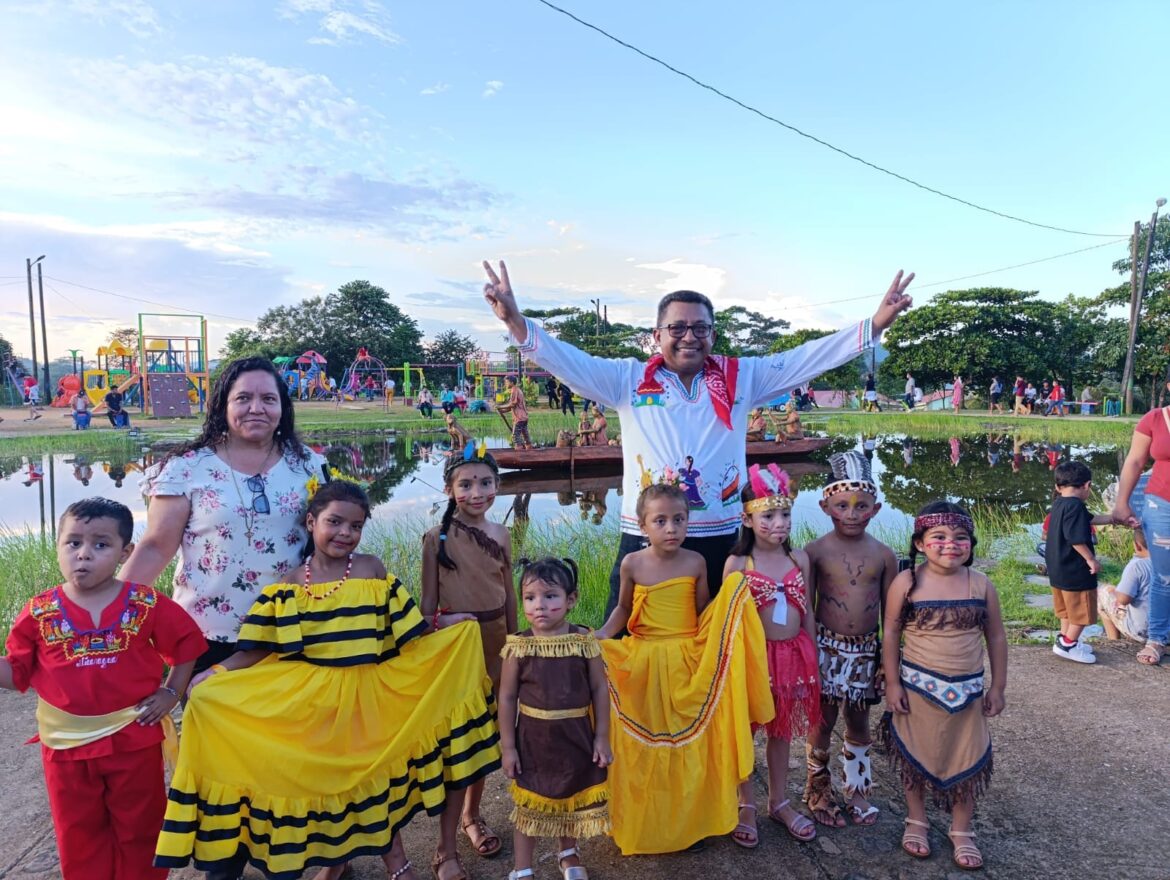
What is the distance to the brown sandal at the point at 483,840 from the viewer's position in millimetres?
2443

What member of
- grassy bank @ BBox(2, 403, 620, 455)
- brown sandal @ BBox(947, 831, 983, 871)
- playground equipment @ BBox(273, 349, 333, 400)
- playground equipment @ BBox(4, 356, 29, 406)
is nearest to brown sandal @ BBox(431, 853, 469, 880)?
brown sandal @ BBox(947, 831, 983, 871)

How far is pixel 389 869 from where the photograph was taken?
226cm

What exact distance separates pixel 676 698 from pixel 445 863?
901 millimetres

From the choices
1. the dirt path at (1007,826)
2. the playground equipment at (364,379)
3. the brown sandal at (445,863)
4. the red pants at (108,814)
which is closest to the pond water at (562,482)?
the dirt path at (1007,826)

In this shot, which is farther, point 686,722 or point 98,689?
point 686,722

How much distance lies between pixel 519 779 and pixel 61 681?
4.33 ft

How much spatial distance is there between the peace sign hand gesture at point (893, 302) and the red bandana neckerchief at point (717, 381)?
2.09ft

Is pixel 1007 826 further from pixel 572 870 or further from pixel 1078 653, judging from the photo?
pixel 1078 653

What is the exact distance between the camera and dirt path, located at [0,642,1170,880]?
2318mm

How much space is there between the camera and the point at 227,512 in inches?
89.8

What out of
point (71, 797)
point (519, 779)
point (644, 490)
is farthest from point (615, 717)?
point (71, 797)

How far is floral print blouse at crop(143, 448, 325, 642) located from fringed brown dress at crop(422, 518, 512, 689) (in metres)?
0.54

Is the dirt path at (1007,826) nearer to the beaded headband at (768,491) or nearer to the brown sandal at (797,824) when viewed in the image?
the brown sandal at (797,824)

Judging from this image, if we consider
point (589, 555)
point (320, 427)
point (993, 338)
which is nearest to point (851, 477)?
point (589, 555)
